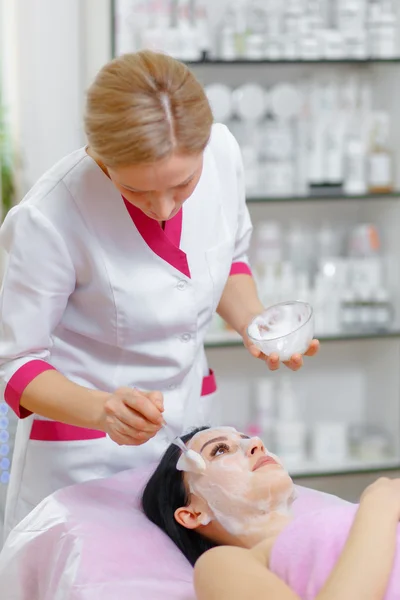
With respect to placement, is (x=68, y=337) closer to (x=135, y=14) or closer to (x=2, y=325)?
(x=2, y=325)

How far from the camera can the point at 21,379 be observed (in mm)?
1522

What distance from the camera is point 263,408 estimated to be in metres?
3.13

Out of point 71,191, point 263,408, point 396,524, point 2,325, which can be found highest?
point 71,191

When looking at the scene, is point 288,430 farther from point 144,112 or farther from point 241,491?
point 144,112

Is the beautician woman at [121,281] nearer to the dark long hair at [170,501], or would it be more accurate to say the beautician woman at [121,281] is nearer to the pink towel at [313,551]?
the dark long hair at [170,501]

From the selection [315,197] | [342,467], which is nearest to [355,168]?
[315,197]

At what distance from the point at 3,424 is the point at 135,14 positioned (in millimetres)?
1233

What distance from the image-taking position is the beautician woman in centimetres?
133

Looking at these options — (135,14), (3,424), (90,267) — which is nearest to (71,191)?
(90,267)

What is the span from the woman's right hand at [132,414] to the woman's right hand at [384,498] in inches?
13.0

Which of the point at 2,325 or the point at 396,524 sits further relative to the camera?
the point at 2,325

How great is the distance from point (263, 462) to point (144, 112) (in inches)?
24.0

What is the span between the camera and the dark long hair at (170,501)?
5.28 ft

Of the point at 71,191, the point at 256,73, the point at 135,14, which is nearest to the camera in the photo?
the point at 71,191
